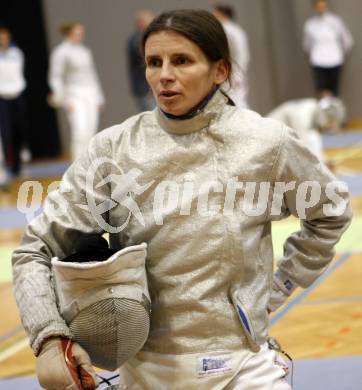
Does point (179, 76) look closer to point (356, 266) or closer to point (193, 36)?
point (193, 36)

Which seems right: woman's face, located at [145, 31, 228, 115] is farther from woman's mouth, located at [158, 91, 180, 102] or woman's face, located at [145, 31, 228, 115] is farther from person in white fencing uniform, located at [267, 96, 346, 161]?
person in white fencing uniform, located at [267, 96, 346, 161]

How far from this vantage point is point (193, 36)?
97.9 inches

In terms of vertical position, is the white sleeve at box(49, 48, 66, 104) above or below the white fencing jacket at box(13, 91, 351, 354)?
below

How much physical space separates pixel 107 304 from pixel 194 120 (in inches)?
22.5

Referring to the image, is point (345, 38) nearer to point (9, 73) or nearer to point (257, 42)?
point (257, 42)

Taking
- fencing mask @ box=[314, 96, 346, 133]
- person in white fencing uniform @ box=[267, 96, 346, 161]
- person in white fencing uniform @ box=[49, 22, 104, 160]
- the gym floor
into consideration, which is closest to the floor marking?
the gym floor

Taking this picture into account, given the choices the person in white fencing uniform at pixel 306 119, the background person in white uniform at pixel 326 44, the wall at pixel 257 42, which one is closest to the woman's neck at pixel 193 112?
the person in white fencing uniform at pixel 306 119

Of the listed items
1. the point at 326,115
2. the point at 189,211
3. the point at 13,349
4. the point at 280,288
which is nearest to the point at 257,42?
the point at 326,115

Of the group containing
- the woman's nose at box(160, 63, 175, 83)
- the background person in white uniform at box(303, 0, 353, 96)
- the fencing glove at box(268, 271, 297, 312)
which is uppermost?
the woman's nose at box(160, 63, 175, 83)

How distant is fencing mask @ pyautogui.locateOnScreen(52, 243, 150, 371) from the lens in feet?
7.68

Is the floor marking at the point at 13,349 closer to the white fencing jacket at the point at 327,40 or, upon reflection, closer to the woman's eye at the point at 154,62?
the woman's eye at the point at 154,62

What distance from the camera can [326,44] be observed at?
51.4ft
